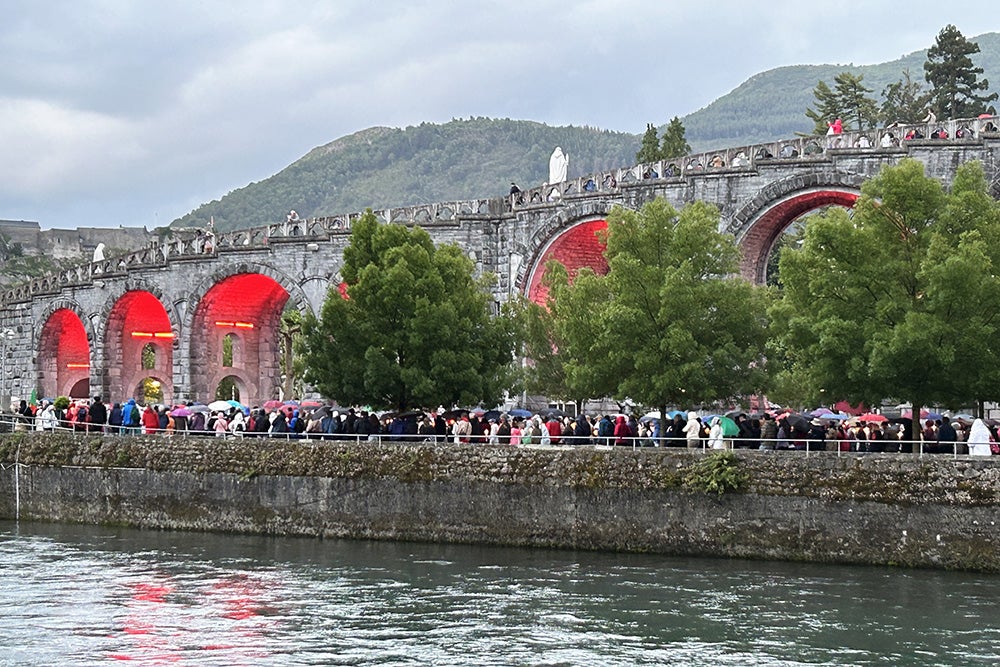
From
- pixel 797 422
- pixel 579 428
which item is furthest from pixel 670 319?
pixel 797 422

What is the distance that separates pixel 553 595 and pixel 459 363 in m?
12.6

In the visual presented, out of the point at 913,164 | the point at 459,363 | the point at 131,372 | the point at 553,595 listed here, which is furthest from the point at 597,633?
the point at 131,372

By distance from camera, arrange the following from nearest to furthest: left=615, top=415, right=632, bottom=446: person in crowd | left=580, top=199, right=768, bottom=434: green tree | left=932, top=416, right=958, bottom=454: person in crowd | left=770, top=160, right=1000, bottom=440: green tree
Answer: left=932, top=416, right=958, bottom=454: person in crowd
left=770, top=160, right=1000, bottom=440: green tree
left=615, top=415, right=632, bottom=446: person in crowd
left=580, top=199, right=768, bottom=434: green tree

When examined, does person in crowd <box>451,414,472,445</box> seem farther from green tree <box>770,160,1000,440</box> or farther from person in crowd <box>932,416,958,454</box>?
person in crowd <box>932,416,958,454</box>

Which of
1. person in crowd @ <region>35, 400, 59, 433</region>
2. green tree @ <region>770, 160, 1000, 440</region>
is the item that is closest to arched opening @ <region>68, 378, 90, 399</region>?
person in crowd @ <region>35, 400, 59, 433</region>

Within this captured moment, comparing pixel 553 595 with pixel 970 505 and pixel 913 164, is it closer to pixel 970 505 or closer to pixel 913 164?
pixel 970 505

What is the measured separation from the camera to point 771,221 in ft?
130

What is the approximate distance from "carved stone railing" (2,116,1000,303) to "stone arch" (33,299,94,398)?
4.06 feet

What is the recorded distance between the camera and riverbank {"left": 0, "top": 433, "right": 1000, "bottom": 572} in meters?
24.0

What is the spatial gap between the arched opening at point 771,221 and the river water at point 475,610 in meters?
15.4

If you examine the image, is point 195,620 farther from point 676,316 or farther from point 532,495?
point 676,316

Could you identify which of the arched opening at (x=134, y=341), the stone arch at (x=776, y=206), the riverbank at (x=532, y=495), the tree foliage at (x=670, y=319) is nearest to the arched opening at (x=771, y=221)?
the stone arch at (x=776, y=206)

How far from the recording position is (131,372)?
2287 inches

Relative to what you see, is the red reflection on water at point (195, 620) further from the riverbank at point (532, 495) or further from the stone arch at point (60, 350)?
the stone arch at point (60, 350)
